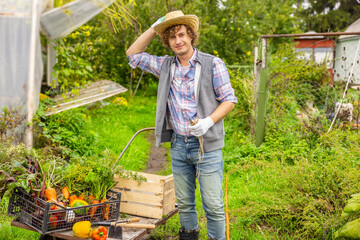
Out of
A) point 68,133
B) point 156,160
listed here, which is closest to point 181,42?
point 68,133

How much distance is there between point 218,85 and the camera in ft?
9.91

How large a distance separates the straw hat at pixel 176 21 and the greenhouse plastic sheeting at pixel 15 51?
9.95ft

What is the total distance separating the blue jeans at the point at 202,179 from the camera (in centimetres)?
307

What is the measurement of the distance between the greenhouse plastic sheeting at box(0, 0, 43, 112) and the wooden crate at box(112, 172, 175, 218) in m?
2.70

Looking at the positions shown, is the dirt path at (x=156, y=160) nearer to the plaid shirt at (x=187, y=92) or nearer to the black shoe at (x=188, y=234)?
the black shoe at (x=188, y=234)

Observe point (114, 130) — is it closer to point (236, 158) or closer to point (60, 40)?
point (60, 40)

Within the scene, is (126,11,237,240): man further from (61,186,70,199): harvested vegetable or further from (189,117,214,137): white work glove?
(61,186,70,199): harvested vegetable

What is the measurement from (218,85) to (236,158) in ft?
10.9

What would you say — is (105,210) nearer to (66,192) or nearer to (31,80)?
(66,192)

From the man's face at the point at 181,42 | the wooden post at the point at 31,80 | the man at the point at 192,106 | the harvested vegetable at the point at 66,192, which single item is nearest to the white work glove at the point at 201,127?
the man at the point at 192,106

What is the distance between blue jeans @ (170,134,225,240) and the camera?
307 centimetres

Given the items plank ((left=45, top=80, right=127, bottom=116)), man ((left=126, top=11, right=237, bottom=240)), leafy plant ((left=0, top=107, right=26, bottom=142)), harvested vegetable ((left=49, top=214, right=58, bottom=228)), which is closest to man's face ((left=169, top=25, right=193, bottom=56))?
man ((left=126, top=11, right=237, bottom=240))

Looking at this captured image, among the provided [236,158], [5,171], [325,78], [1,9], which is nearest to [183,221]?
[5,171]

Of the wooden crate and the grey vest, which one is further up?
the grey vest
